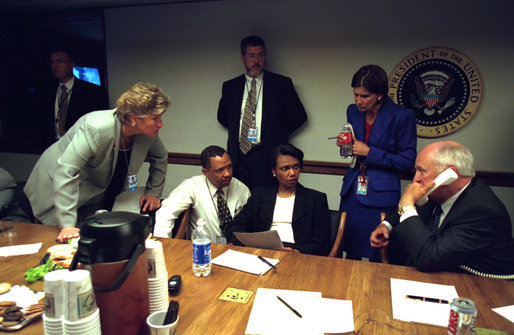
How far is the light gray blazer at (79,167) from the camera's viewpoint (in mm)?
2090

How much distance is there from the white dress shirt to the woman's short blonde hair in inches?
25.5

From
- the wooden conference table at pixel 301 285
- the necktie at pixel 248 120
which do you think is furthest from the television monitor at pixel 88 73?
the wooden conference table at pixel 301 285

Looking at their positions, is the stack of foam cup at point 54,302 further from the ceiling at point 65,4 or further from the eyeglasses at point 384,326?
the ceiling at point 65,4

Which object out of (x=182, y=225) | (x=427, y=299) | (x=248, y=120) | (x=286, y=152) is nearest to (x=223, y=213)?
(x=182, y=225)

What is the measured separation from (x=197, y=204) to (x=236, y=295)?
1274 millimetres

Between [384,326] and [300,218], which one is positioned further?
[300,218]

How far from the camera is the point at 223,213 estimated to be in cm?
265

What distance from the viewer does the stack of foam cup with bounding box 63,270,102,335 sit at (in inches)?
35.2

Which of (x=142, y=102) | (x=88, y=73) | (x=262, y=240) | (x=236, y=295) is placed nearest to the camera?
(x=236, y=295)

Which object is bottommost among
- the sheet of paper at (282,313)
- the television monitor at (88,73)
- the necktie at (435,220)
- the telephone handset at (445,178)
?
the sheet of paper at (282,313)

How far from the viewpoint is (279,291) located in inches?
56.4

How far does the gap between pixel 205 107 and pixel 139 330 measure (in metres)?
3.38

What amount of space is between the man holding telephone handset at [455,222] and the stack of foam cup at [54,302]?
1.35m

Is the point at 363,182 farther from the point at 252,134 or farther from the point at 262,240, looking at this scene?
the point at 252,134
